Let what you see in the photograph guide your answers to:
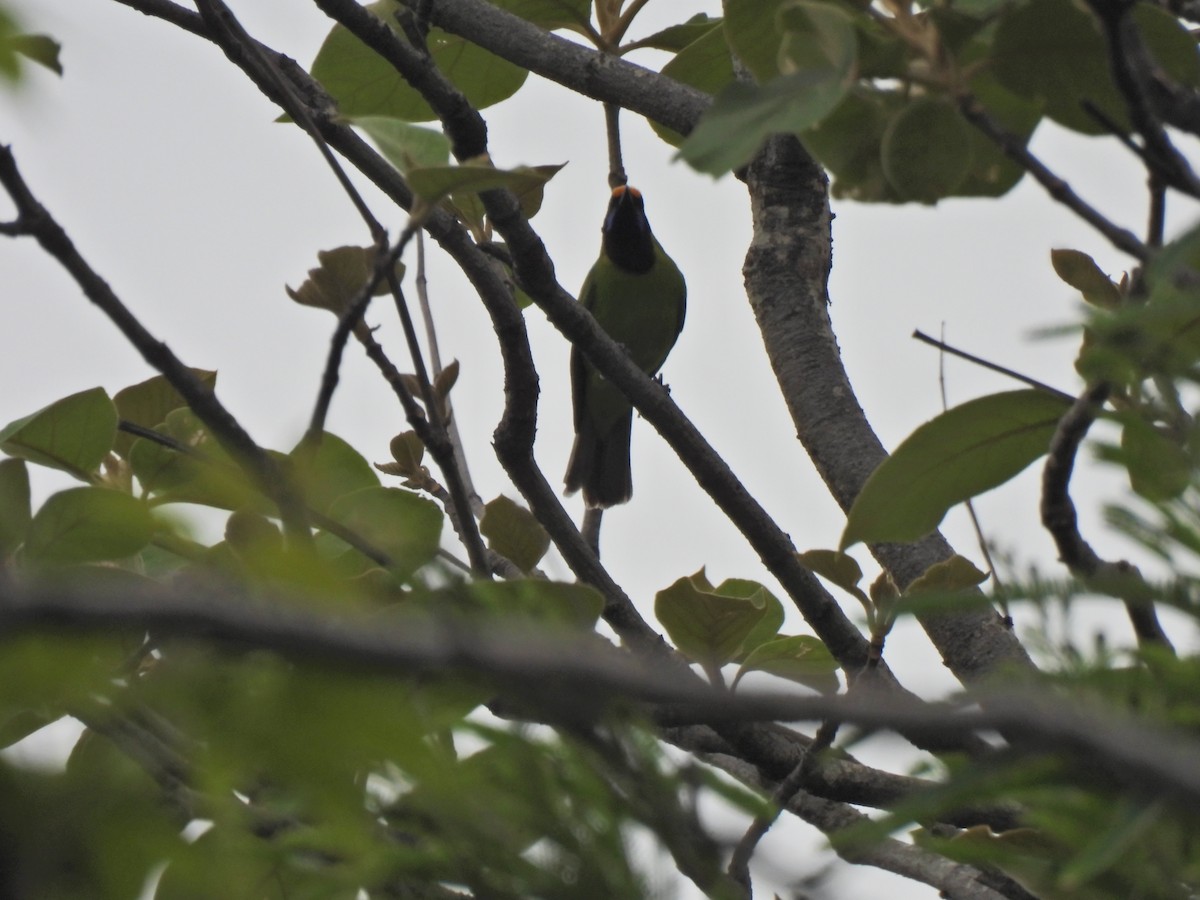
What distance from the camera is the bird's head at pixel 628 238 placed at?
774 cm

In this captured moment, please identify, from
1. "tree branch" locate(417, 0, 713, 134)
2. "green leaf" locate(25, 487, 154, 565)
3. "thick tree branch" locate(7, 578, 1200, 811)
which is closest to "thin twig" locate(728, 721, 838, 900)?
"thick tree branch" locate(7, 578, 1200, 811)

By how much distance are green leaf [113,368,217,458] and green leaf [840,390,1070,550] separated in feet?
2.90

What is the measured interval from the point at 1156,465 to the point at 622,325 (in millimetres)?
6733

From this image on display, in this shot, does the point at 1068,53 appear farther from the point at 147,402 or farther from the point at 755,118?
the point at 147,402

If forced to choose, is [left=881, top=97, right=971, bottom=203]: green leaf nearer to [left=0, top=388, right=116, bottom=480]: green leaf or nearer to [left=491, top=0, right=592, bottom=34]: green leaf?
[left=0, top=388, right=116, bottom=480]: green leaf

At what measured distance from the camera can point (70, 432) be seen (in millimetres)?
1380

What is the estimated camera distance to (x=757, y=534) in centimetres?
213

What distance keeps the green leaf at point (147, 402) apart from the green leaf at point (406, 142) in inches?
22.6

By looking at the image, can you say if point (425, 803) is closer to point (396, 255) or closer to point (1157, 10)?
point (396, 255)

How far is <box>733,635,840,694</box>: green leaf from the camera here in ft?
6.52

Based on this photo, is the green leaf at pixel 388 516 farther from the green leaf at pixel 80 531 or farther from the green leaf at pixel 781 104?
the green leaf at pixel 781 104

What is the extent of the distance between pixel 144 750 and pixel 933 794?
0.43m

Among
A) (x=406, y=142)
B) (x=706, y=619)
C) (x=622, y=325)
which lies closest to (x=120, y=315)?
(x=406, y=142)

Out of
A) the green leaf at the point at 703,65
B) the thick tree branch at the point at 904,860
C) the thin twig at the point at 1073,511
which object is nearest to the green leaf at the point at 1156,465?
the thin twig at the point at 1073,511
